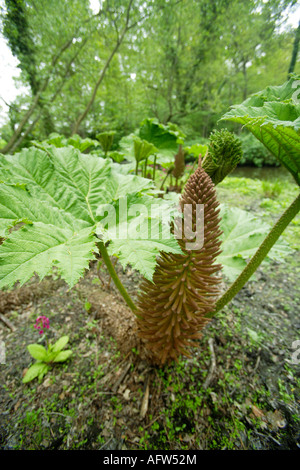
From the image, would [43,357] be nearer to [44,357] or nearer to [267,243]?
[44,357]

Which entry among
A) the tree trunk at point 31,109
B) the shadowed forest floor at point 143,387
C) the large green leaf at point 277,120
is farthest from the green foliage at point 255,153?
the large green leaf at point 277,120

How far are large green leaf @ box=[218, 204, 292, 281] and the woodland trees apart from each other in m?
1.72

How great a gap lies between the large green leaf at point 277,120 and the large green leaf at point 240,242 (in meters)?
0.56

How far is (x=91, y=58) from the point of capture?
248 inches

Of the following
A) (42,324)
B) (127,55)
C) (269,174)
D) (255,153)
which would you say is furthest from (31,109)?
(255,153)

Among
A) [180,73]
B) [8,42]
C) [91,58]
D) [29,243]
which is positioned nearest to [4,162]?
[29,243]

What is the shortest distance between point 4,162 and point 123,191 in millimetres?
627

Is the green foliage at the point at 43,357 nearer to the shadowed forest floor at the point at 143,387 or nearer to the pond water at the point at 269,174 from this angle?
the shadowed forest floor at the point at 143,387

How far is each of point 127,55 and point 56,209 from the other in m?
10.3

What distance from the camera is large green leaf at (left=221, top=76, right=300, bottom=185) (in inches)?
31.2

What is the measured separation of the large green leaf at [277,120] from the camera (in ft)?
2.60

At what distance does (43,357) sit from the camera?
1373 millimetres

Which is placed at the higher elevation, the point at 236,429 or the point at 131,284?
the point at 131,284
